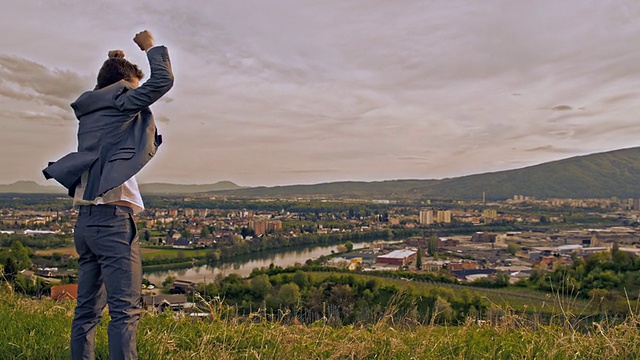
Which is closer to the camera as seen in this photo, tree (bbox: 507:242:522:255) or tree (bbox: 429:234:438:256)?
tree (bbox: 507:242:522:255)

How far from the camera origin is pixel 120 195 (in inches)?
88.8

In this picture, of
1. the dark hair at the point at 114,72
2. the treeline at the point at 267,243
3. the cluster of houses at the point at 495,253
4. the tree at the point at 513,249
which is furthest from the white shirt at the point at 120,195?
the tree at the point at 513,249

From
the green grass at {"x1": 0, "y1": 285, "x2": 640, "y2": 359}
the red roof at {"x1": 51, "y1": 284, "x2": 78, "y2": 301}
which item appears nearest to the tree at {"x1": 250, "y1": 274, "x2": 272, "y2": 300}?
the red roof at {"x1": 51, "y1": 284, "x2": 78, "y2": 301}

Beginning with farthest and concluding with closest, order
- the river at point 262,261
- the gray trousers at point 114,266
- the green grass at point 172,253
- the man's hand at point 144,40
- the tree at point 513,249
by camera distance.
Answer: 1. the tree at point 513,249
2. the green grass at point 172,253
3. the river at point 262,261
4. the man's hand at point 144,40
5. the gray trousers at point 114,266

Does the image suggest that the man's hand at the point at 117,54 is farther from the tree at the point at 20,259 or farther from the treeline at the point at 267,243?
the treeline at the point at 267,243

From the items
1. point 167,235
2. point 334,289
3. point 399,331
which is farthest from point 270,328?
point 167,235

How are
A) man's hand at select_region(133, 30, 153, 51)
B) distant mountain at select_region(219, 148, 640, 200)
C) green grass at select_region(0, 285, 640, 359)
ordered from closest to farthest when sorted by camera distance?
man's hand at select_region(133, 30, 153, 51) < green grass at select_region(0, 285, 640, 359) < distant mountain at select_region(219, 148, 640, 200)

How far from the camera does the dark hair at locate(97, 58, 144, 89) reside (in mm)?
2465

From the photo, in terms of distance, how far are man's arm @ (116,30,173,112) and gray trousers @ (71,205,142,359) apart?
1.55 ft

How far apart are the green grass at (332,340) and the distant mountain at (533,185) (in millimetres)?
94146

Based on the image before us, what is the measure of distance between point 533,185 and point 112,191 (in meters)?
107

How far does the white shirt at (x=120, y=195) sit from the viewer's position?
2.24m

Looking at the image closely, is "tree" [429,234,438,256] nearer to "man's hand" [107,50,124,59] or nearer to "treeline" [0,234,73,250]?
"treeline" [0,234,73,250]

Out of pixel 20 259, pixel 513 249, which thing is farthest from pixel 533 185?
pixel 20 259
